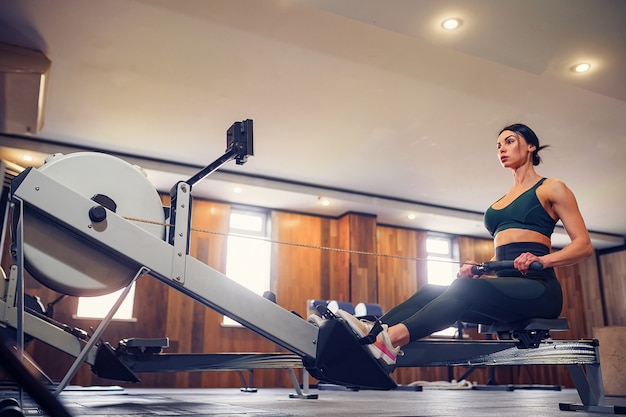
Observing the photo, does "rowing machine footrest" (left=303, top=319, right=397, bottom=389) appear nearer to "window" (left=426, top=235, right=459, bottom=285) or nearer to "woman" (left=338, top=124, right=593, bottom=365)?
"woman" (left=338, top=124, right=593, bottom=365)

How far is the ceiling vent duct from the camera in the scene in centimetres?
399

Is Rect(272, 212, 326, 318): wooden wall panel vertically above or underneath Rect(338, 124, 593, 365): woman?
above

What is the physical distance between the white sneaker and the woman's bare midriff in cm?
63

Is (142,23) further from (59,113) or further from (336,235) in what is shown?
(336,235)

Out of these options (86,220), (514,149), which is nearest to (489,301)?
(514,149)

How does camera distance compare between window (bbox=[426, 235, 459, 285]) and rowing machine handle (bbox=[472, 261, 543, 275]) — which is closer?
rowing machine handle (bbox=[472, 261, 543, 275])

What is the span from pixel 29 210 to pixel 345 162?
4.73 meters

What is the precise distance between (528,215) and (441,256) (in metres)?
7.19

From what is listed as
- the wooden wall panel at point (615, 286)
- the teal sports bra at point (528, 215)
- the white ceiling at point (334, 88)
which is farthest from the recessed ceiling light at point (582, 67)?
the wooden wall panel at point (615, 286)

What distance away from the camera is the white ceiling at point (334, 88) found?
3447 mm

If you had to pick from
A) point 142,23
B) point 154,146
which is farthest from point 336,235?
point 142,23

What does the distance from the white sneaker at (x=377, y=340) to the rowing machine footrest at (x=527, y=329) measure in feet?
1.71

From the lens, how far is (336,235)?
8.08m

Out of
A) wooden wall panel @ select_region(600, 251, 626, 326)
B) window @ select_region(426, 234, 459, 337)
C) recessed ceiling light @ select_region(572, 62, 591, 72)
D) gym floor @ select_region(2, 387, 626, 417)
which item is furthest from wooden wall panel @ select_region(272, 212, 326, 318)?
wooden wall panel @ select_region(600, 251, 626, 326)
